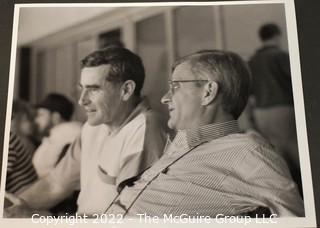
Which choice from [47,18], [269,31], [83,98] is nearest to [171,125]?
[83,98]

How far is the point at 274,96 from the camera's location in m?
1.02

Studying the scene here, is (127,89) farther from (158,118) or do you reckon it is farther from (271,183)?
(271,183)

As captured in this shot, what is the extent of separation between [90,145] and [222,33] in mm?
478

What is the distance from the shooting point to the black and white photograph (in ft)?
3.08

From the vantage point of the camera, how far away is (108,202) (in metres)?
0.96

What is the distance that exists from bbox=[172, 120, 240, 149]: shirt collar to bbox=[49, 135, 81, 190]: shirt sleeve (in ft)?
0.86

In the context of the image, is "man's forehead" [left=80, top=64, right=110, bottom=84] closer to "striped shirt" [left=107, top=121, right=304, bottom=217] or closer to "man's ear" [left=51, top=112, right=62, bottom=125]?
"man's ear" [left=51, top=112, right=62, bottom=125]

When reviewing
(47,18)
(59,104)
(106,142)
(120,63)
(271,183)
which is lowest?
(271,183)

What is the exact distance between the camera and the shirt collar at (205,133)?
97 cm

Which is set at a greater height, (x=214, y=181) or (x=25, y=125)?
(x=25, y=125)

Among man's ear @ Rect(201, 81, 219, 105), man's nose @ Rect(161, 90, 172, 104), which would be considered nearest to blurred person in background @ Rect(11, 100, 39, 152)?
man's nose @ Rect(161, 90, 172, 104)

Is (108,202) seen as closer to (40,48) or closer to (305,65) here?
(40,48)

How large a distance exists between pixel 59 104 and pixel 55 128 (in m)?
0.07

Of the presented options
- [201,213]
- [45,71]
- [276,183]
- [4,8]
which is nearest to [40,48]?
[45,71]
